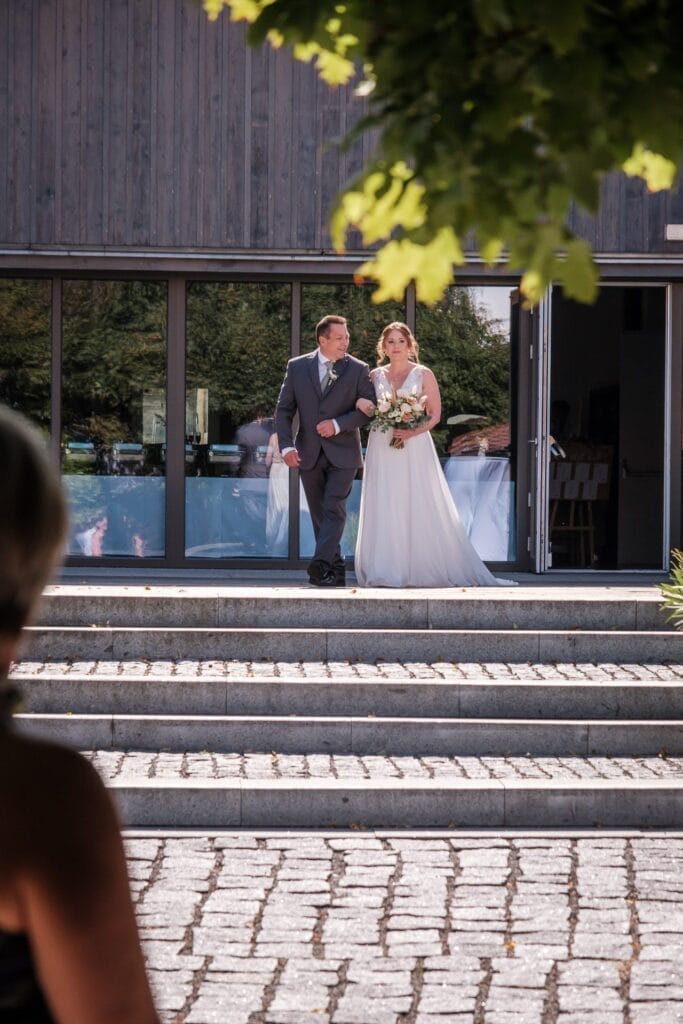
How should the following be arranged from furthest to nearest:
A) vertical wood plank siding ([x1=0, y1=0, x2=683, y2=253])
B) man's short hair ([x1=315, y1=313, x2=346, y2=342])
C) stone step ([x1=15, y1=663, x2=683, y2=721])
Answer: vertical wood plank siding ([x1=0, y1=0, x2=683, y2=253])
man's short hair ([x1=315, y1=313, x2=346, y2=342])
stone step ([x1=15, y1=663, x2=683, y2=721])

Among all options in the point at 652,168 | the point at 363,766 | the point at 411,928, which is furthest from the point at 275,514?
the point at 652,168

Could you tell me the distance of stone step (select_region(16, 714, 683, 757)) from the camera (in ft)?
28.9

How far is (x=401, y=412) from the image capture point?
41.8ft

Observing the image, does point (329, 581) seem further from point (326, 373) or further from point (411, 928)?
point (411, 928)

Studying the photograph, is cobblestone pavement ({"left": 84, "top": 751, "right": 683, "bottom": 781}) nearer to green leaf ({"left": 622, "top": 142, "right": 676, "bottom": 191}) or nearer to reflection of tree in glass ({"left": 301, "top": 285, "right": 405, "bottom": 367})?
green leaf ({"left": 622, "top": 142, "right": 676, "bottom": 191})

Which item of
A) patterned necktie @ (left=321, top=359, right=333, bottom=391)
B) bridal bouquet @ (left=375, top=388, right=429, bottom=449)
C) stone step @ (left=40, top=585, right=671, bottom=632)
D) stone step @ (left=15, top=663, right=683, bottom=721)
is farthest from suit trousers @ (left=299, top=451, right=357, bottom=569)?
stone step @ (left=15, top=663, right=683, bottom=721)

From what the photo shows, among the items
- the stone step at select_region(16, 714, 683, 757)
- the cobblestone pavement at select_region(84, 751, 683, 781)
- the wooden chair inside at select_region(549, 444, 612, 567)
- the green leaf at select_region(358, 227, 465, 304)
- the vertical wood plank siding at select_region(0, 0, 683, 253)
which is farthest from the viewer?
the wooden chair inside at select_region(549, 444, 612, 567)

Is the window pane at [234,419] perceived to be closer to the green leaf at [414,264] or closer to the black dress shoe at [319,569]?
the black dress shoe at [319,569]

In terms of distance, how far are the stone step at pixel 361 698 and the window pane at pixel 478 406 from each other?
234 inches

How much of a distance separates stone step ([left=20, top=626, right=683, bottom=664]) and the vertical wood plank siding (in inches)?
218

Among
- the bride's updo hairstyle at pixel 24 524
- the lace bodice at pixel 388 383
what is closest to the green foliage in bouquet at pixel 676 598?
the lace bodice at pixel 388 383

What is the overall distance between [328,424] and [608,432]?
600 centimetres

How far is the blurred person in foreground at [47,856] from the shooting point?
1567 mm

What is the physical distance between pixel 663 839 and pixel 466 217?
5.40 metres
